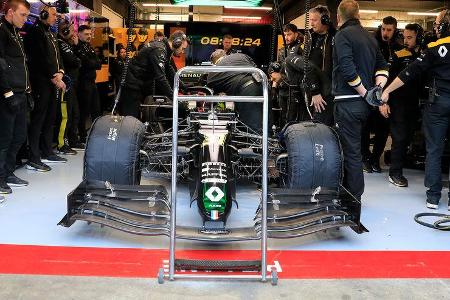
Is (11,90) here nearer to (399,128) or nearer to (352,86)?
(352,86)

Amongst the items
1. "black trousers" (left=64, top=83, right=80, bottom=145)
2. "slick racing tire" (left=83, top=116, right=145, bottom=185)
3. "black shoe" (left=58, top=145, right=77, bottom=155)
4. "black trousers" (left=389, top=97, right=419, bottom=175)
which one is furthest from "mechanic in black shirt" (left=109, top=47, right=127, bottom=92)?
"slick racing tire" (left=83, top=116, right=145, bottom=185)

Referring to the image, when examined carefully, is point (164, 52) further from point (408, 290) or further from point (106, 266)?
point (408, 290)

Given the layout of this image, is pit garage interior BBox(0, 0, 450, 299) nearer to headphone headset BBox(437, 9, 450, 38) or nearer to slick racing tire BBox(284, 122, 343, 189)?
slick racing tire BBox(284, 122, 343, 189)

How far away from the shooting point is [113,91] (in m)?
12.2

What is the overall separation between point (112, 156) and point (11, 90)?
1538 millimetres

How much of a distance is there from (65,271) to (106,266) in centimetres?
23

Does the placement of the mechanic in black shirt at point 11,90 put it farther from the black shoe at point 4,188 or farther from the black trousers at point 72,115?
the black trousers at point 72,115

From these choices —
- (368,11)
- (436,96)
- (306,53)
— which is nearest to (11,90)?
(306,53)

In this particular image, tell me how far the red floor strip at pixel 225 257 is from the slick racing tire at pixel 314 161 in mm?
715

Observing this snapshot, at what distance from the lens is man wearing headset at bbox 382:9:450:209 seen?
4.55 meters

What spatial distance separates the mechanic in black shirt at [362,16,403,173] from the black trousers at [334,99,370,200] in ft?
6.22

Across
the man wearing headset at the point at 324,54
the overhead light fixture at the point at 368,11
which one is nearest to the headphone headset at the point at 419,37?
the man wearing headset at the point at 324,54

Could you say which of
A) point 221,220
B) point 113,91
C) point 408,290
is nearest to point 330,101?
point 221,220

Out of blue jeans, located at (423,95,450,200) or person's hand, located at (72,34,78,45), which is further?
person's hand, located at (72,34,78,45)
